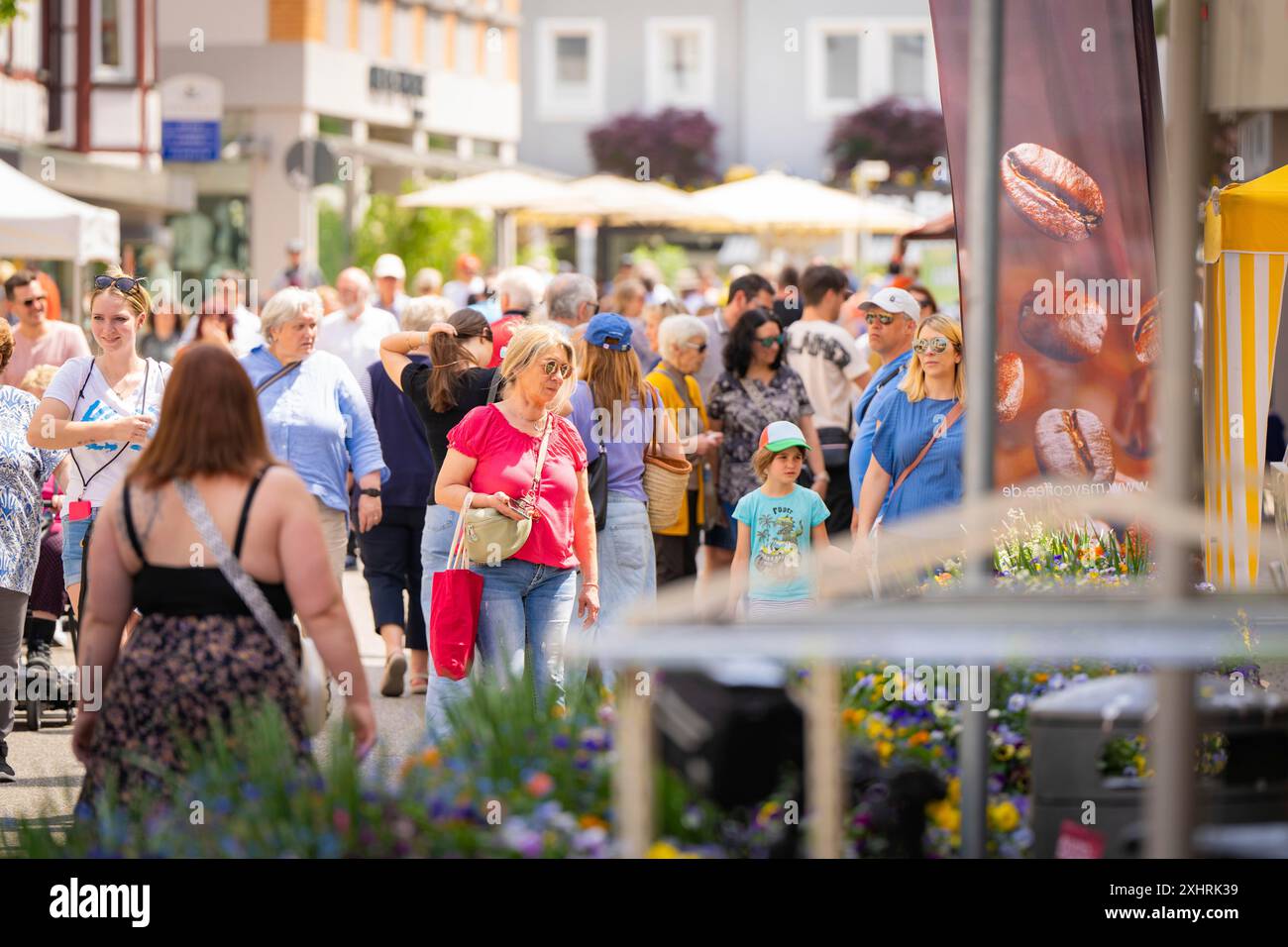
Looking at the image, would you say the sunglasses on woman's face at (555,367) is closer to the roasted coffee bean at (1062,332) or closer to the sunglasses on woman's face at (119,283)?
the roasted coffee bean at (1062,332)

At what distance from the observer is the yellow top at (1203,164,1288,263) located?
316 inches

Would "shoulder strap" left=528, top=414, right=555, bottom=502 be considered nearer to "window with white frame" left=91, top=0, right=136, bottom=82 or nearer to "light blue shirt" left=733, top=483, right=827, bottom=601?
"light blue shirt" left=733, top=483, right=827, bottom=601

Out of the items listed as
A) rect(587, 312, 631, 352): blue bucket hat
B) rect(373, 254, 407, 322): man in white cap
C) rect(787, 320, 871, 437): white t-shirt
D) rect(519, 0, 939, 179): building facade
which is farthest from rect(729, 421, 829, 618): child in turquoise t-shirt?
rect(519, 0, 939, 179): building facade

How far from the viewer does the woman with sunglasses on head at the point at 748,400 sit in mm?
10352

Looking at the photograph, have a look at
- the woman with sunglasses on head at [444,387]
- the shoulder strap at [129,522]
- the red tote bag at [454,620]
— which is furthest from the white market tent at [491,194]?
the shoulder strap at [129,522]

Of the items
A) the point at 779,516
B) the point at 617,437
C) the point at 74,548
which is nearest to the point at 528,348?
the point at 617,437

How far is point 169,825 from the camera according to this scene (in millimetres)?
4645

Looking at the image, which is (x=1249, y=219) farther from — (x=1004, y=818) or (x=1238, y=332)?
(x=1004, y=818)

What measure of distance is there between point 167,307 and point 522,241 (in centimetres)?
2692

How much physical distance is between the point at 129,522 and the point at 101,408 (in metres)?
3.21

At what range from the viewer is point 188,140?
3061 cm

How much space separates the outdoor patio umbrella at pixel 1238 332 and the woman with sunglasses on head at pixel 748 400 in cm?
245

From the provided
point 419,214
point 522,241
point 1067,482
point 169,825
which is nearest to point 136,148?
point 419,214
